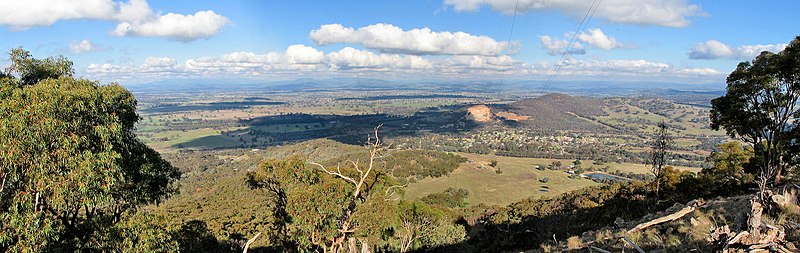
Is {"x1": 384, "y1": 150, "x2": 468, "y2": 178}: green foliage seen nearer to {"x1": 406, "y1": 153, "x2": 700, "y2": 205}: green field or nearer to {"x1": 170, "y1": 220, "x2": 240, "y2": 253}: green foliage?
{"x1": 406, "y1": 153, "x2": 700, "y2": 205}: green field

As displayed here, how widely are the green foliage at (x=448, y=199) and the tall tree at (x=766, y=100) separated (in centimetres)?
4606

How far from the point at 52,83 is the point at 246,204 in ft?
127

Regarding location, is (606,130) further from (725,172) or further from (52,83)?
(52,83)

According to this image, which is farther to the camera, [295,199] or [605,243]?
[295,199]

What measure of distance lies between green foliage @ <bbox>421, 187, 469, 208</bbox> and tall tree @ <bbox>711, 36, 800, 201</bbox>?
4606 cm

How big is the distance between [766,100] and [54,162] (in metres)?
21.0

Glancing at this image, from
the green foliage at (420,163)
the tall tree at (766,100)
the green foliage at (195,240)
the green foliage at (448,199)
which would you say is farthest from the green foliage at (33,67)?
the green foliage at (420,163)

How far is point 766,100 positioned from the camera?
46.1 feet

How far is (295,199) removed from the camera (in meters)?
14.2

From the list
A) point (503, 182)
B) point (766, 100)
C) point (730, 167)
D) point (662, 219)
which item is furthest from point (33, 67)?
point (503, 182)

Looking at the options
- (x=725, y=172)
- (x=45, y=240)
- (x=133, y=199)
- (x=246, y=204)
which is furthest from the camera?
(x=246, y=204)

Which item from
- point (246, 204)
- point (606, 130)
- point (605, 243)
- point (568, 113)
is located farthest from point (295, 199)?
point (568, 113)

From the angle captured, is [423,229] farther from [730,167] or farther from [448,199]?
[448,199]

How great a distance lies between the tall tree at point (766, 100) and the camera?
13156mm
